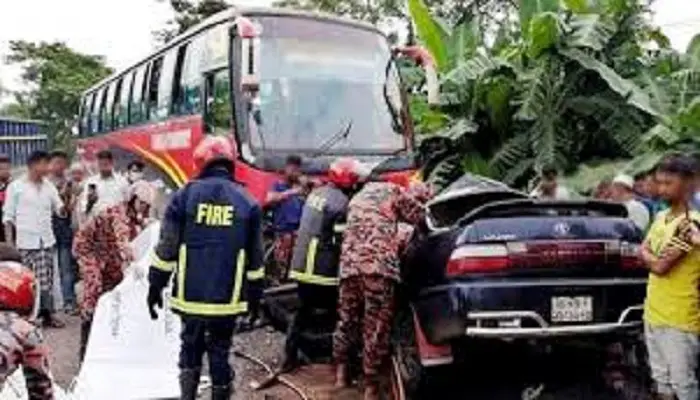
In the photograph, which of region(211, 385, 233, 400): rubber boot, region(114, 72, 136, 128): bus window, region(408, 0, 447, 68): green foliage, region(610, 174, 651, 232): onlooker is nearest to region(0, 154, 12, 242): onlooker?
region(211, 385, 233, 400): rubber boot

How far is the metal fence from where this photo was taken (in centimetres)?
2070

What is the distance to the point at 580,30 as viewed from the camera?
10.3m

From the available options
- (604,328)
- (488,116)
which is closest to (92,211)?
(604,328)

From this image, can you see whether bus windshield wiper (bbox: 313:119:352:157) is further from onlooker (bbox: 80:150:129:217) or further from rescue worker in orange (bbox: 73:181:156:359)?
rescue worker in orange (bbox: 73:181:156:359)

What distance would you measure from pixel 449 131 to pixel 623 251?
5.98 m

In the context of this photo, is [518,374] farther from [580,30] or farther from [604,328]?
[580,30]

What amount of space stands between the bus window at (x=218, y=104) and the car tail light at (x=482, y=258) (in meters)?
4.39

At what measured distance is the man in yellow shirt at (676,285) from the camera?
Answer: 15.4ft

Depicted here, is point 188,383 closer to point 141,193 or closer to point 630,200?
point 141,193

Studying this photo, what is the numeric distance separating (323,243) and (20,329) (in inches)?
137

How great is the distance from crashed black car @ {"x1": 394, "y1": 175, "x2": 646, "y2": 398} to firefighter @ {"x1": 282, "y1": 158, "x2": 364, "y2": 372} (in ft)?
4.20

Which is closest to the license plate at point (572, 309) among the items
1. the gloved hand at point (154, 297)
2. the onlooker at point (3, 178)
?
the gloved hand at point (154, 297)

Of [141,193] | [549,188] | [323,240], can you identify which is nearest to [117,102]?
[141,193]

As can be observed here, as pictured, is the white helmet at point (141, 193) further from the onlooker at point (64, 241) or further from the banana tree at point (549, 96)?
the banana tree at point (549, 96)
